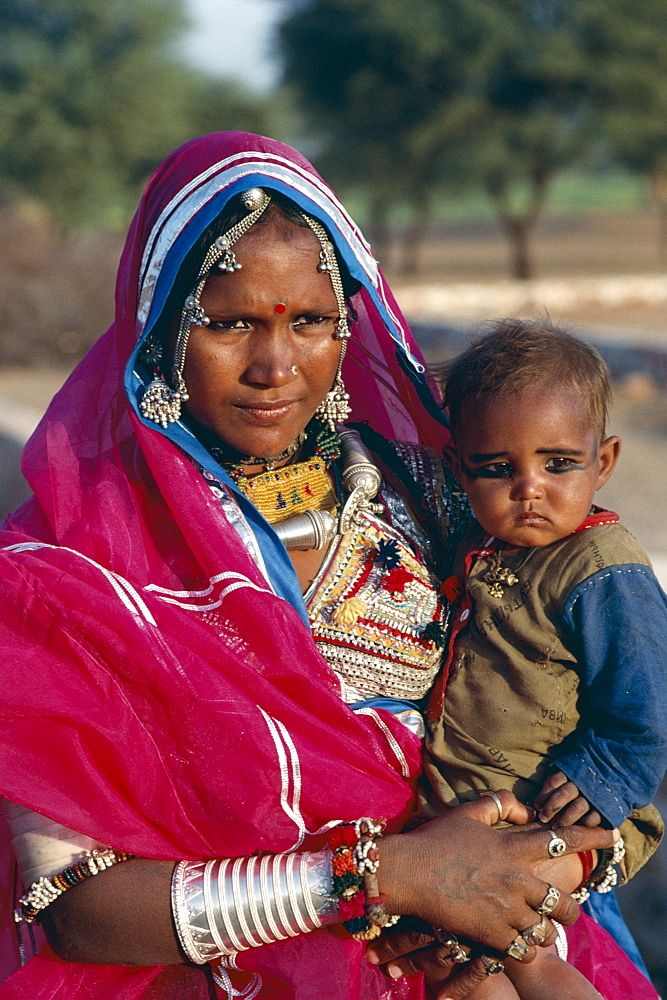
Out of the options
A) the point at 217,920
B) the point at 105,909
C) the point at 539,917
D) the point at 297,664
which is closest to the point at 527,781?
the point at 539,917

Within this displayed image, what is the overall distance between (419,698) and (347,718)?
235 mm

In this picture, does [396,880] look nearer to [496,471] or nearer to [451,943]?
[451,943]

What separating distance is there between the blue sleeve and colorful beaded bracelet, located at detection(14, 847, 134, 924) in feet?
2.81

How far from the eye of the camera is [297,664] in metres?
1.95

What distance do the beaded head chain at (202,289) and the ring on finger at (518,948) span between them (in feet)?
3.80

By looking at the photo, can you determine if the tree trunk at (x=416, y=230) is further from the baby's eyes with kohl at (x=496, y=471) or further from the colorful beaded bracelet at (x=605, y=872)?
the colorful beaded bracelet at (x=605, y=872)

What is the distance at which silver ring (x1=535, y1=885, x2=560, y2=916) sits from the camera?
188cm

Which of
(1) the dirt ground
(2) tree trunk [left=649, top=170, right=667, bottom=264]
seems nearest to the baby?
(1) the dirt ground

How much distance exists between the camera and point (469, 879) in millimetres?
1840

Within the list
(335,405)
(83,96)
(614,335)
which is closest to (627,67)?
(83,96)

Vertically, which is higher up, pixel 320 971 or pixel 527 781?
pixel 527 781

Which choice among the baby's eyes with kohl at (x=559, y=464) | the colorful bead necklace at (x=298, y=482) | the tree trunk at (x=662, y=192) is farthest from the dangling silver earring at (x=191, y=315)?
the tree trunk at (x=662, y=192)

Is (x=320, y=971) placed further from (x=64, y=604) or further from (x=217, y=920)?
(x=64, y=604)

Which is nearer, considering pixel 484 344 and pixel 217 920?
pixel 217 920
